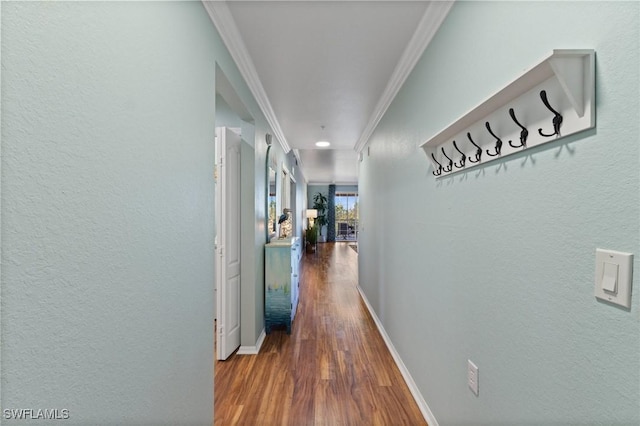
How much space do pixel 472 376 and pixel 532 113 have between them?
3.66ft

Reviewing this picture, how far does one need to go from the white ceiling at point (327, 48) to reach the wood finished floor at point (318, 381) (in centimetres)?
237

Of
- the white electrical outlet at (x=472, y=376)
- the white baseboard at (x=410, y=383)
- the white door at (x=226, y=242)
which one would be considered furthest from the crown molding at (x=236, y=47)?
the white baseboard at (x=410, y=383)

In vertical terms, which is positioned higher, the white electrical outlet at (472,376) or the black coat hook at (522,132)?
the black coat hook at (522,132)

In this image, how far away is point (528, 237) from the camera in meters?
0.90

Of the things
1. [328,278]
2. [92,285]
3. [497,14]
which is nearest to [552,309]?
[497,14]

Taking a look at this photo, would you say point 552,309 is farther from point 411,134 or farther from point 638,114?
point 411,134

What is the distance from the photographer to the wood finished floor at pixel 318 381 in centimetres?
178

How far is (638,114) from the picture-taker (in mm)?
586

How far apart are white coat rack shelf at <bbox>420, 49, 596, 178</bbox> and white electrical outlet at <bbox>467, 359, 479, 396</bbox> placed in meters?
0.90

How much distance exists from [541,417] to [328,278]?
4840 millimetres

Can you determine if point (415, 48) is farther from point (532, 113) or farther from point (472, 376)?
point (472, 376)

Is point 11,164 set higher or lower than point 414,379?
higher

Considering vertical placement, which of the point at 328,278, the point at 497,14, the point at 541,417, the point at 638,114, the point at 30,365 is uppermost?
the point at 497,14

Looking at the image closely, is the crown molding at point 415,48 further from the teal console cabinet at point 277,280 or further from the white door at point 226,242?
the teal console cabinet at point 277,280
